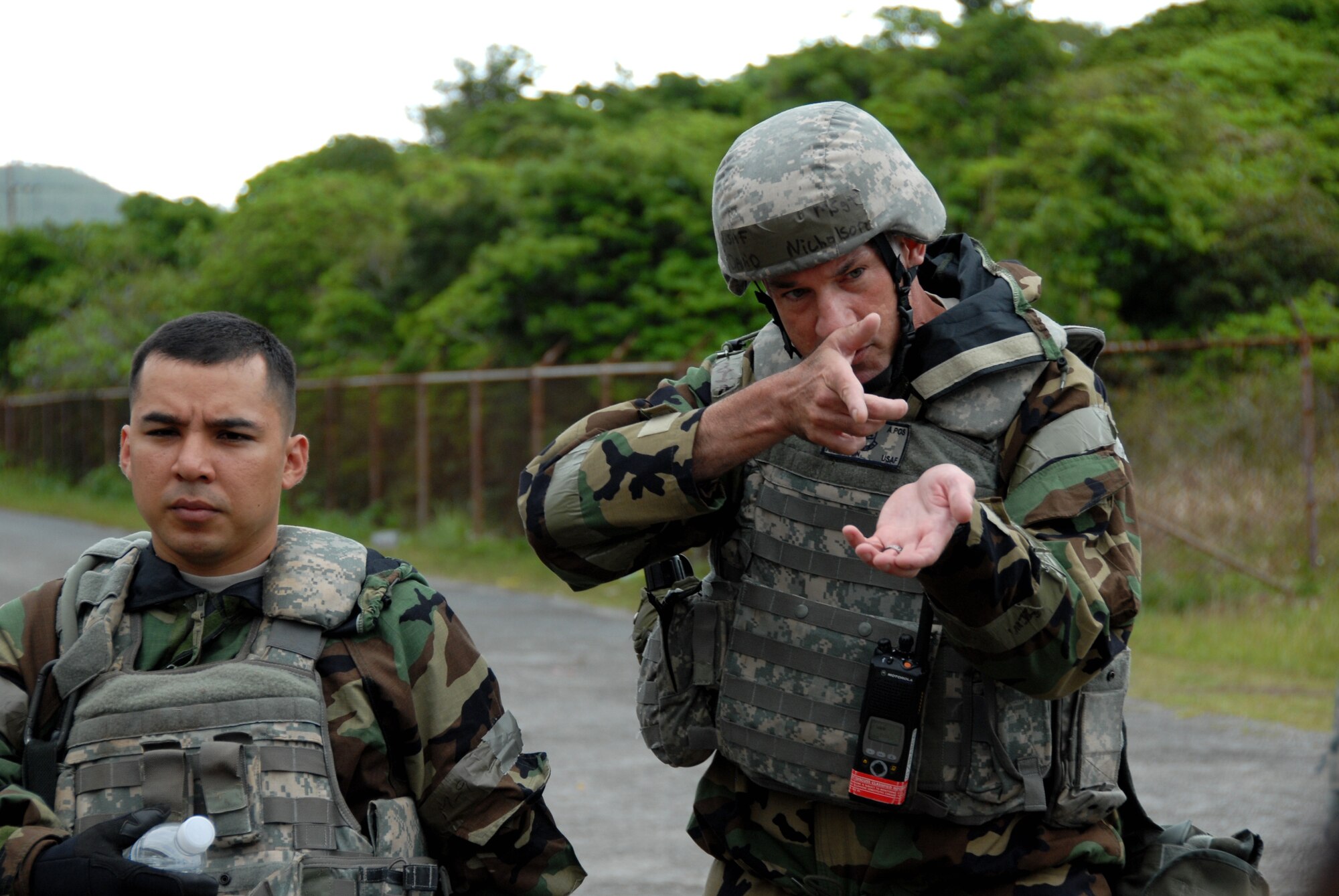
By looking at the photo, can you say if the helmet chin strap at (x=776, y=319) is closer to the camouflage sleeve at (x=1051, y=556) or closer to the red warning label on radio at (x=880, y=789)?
the camouflage sleeve at (x=1051, y=556)

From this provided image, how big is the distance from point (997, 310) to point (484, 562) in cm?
1258

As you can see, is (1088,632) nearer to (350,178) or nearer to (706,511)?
(706,511)

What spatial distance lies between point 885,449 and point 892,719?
425mm

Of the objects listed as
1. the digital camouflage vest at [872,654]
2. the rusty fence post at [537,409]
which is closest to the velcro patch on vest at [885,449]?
the digital camouflage vest at [872,654]

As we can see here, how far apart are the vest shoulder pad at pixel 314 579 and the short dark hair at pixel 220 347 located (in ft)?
0.77

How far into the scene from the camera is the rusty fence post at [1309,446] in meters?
9.40

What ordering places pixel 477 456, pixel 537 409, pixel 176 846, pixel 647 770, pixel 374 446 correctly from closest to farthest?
pixel 176 846 → pixel 647 770 → pixel 537 409 → pixel 477 456 → pixel 374 446

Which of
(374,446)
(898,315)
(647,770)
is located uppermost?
(898,315)

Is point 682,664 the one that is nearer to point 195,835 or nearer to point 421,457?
point 195,835

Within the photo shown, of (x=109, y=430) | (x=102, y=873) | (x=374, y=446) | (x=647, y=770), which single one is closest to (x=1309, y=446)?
(x=647, y=770)

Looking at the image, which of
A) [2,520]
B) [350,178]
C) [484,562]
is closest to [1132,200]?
[484,562]

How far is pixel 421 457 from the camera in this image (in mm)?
16938

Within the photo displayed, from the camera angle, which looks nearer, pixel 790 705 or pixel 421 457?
pixel 790 705

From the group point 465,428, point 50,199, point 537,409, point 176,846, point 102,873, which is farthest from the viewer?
point 50,199
